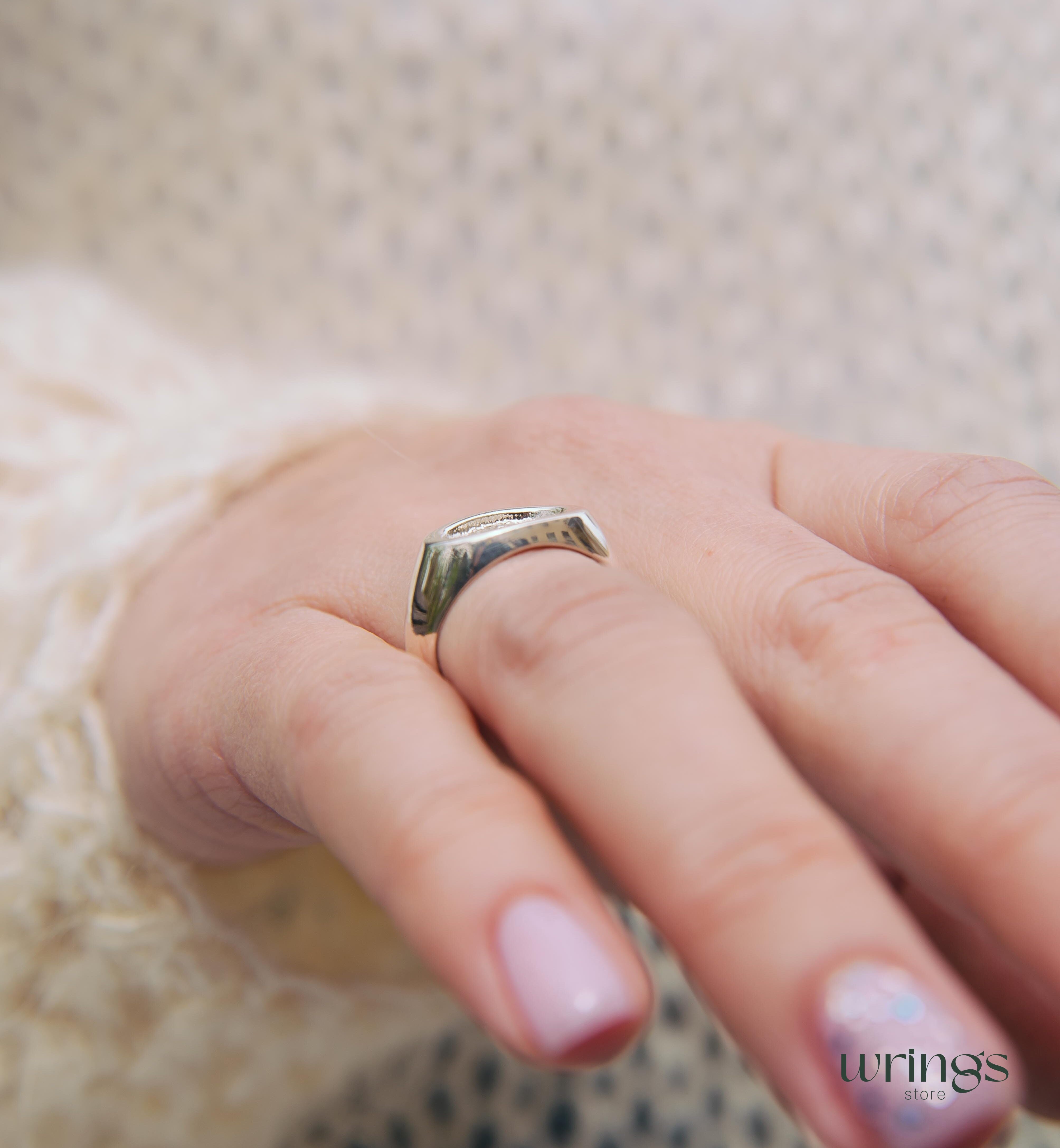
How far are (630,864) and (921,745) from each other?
103 millimetres

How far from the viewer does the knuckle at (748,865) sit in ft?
0.78

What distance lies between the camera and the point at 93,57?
728 millimetres

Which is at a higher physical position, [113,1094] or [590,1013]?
[590,1013]

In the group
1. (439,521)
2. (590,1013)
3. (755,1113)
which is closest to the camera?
(590,1013)

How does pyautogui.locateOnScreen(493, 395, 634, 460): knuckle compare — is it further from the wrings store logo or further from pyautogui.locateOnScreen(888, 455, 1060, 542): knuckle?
the wrings store logo

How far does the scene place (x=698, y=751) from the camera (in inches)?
10.2

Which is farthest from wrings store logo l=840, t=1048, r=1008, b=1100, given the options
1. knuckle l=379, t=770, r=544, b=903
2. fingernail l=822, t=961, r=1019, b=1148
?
knuckle l=379, t=770, r=544, b=903

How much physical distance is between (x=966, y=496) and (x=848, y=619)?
11 cm

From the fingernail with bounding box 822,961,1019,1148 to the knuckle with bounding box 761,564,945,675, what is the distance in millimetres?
114

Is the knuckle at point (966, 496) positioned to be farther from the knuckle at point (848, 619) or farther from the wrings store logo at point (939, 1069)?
the wrings store logo at point (939, 1069)

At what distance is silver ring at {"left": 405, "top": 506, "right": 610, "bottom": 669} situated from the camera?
0.33 meters

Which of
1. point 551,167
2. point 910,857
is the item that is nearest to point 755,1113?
point 910,857

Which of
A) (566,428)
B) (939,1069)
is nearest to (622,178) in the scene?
(566,428)

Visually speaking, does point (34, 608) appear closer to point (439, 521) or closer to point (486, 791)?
point (439, 521)
